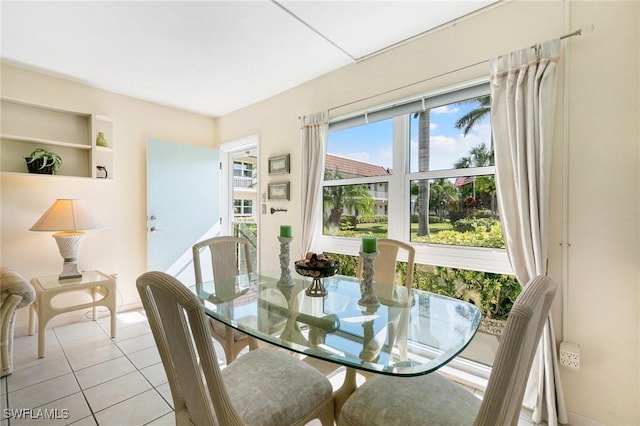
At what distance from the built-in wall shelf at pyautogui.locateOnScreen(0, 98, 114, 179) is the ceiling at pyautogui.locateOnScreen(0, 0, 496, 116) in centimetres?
39

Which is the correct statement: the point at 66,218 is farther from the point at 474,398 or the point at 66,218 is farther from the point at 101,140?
the point at 474,398

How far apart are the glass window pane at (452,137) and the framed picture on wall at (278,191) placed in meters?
1.39

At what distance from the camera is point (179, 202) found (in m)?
3.64

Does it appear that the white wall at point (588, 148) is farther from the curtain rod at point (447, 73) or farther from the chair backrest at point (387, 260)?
the chair backrest at point (387, 260)

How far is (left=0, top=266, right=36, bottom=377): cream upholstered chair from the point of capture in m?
2.01

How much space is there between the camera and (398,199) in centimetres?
235

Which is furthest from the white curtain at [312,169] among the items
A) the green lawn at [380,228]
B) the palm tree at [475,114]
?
the palm tree at [475,114]

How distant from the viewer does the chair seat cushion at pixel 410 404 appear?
101 cm

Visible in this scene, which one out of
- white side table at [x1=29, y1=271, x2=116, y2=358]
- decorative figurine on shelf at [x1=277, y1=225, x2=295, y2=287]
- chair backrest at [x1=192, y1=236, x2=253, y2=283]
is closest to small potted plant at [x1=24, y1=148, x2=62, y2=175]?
white side table at [x1=29, y1=271, x2=116, y2=358]

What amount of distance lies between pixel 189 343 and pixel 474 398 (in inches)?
43.3

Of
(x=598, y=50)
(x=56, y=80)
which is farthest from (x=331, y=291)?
(x=56, y=80)

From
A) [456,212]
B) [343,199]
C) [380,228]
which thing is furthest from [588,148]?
[343,199]

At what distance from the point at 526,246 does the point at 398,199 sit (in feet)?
3.11

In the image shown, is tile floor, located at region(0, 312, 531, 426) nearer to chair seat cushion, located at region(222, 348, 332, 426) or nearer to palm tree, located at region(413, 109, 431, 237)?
chair seat cushion, located at region(222, 348, 332, 426)
